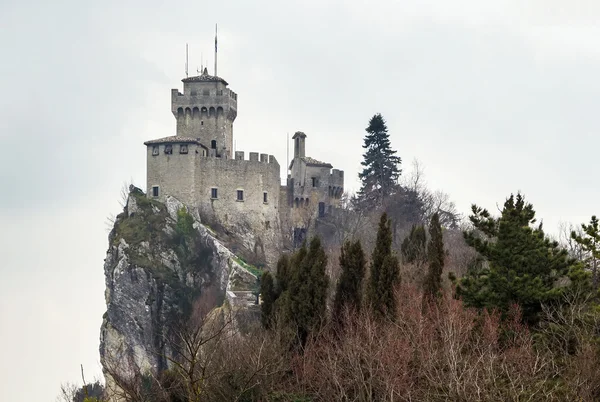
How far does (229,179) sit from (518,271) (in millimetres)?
38637

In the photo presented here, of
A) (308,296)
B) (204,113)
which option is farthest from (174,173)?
(308,296)

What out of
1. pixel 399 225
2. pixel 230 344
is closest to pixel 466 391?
pixel 230 344

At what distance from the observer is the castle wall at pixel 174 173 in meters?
66.0

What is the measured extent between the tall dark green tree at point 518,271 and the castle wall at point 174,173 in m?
36.9

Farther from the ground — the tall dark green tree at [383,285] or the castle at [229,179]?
the castle at [229,179]

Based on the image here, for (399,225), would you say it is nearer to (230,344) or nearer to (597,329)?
(230,344)

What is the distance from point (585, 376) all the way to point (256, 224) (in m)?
44.8

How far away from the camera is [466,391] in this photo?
23078mm

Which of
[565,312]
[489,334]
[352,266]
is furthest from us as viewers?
[352,266]

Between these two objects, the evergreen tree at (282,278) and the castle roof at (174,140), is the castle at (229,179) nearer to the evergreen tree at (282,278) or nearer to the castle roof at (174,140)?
the castle roof at (174,140)

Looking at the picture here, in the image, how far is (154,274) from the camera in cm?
6475

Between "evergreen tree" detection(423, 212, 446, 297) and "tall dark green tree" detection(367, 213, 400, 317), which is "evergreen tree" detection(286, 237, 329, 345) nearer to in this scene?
"tall dark green tree" detection(367, 213, 400, 317)

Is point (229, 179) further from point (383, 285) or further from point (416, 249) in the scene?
point (383, 285)

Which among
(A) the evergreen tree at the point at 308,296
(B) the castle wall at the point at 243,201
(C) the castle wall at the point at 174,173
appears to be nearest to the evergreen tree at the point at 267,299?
(A) the evergreen tree at the point at 308,296
